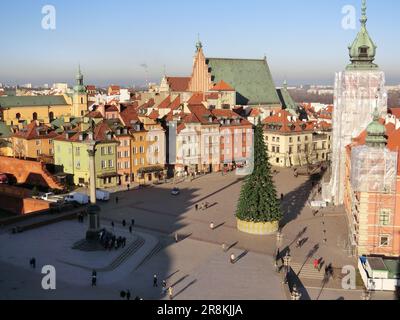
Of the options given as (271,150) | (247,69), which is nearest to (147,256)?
(271,150)

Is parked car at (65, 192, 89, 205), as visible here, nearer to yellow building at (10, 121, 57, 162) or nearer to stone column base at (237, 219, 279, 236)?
stone column base at (237, 219, 279, 236)

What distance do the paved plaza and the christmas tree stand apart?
163cm

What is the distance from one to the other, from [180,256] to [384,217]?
1314cm

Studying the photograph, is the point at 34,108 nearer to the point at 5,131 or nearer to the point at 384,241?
the point at 5,131

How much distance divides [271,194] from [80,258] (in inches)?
574

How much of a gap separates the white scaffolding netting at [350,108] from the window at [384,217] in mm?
15919

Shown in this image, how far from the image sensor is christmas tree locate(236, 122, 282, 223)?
130 feet

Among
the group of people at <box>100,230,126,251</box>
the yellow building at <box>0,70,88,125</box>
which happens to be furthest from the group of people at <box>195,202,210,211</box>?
the yellow building at <box>0,70,88,125</box>

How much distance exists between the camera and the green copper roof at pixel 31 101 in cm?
9344

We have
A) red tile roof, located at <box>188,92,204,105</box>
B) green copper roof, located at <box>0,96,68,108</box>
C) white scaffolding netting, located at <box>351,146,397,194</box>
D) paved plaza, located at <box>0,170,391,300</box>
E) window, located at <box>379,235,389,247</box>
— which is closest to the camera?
paved plaza, located at <box>0,170,391,300</box>

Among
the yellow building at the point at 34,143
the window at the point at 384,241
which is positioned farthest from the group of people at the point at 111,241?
the yellow building at the point at 34,143
